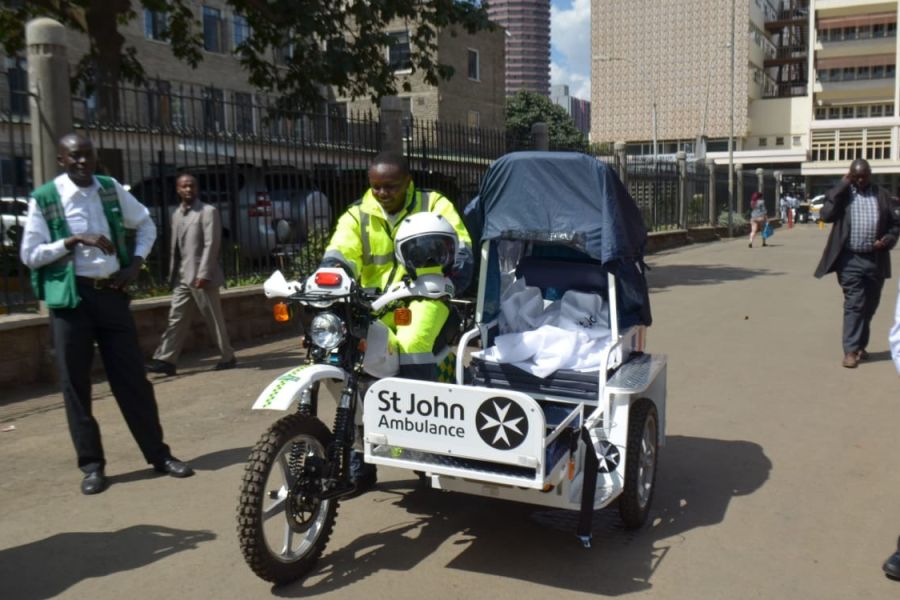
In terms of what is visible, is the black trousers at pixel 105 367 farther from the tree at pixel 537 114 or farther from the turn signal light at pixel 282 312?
the tree at pixel 537 114

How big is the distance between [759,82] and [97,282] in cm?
7641

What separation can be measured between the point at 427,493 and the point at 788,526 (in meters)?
1.91

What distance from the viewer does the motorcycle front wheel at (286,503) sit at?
3.64 m

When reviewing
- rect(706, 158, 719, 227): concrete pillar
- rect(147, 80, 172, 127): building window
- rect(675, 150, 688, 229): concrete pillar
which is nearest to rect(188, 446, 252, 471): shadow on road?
rect(147, 80, 172, 127): building window

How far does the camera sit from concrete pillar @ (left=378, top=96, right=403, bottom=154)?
12180 mm

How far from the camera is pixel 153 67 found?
3591cm

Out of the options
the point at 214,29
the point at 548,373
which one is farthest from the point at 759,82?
the point at 548,373

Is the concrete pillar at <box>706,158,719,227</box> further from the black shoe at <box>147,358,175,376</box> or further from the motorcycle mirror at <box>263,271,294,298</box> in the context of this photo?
the motorcycle mirror at <box>263,271,294,298</box>

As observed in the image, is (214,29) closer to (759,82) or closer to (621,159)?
(621,159)

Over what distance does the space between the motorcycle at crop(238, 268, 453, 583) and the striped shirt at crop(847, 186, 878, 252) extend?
6.04m

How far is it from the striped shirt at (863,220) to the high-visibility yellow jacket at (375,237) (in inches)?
222

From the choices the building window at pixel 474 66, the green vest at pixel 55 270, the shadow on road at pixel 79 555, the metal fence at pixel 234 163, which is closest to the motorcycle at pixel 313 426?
the shadow on road at pixel 79 555

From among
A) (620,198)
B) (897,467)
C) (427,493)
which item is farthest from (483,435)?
(897,467)

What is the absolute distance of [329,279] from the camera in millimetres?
3977
